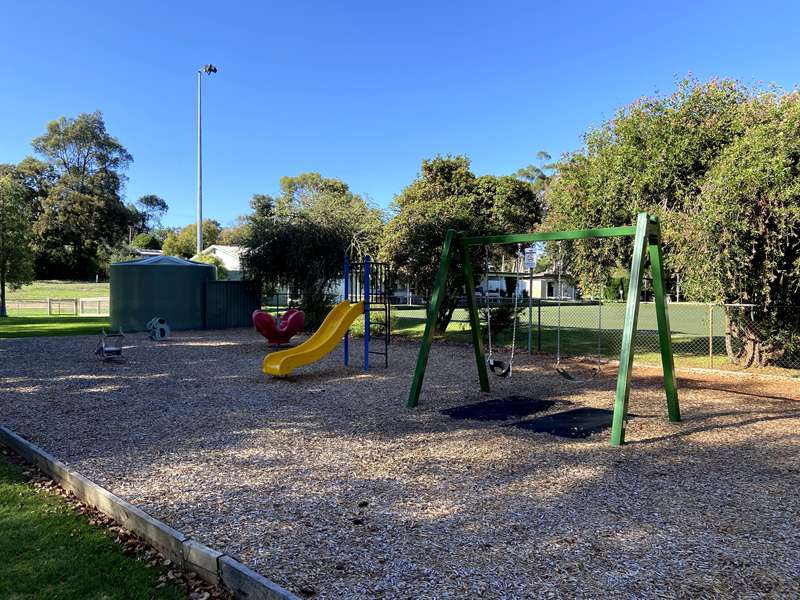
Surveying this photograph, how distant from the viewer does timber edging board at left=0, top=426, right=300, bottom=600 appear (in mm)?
2913

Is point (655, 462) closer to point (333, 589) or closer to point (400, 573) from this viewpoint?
point (400, 573)

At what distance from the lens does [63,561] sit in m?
3.30

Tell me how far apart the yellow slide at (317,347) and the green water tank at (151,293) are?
1065 centimetres

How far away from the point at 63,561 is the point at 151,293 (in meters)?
17.2

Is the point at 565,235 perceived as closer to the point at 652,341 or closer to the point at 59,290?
the point at 652,341

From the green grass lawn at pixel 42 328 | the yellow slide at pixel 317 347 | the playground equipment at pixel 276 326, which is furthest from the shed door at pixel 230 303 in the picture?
the yellow slide at pixel 317 347

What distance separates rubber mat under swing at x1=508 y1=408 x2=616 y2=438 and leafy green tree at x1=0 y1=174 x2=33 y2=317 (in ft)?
77.1

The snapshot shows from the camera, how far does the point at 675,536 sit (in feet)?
11.8

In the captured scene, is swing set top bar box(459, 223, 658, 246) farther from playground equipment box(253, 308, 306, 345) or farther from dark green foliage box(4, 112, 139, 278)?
dark green foliage box(4, 112, 139, 278)

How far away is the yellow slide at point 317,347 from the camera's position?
9609 millimetres

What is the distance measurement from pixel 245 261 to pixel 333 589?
18600 mm

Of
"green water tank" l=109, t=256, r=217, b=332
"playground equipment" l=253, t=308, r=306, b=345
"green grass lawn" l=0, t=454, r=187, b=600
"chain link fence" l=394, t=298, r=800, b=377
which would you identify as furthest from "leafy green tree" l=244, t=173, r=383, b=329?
"green grass lawn" l=0, t=454, r=187, b=600

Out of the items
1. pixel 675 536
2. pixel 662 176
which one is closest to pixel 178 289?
pixel 662 176

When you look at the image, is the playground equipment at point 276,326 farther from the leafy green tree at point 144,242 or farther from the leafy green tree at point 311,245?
the leafy green tree at point 144,242
